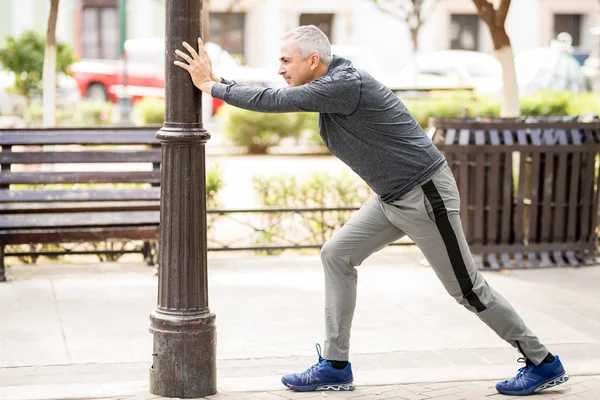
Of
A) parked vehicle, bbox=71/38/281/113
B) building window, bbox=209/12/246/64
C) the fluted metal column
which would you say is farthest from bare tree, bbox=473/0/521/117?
building window, bbox=209/12/246/64

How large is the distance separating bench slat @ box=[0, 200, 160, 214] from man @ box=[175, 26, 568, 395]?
2.92m

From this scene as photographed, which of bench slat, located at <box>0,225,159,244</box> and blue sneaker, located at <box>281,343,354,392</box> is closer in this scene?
blue sneaker, located at <box>281,343,354,392</box>

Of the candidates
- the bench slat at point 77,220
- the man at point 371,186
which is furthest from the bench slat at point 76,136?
the man at point 371,186

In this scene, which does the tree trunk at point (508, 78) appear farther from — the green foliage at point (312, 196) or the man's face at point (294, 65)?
the man's face at point (294, 65)

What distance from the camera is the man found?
464 cm

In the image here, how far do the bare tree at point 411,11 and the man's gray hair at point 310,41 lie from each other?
18.4 meters

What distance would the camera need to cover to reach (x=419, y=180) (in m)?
4.78

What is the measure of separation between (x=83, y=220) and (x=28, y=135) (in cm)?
81

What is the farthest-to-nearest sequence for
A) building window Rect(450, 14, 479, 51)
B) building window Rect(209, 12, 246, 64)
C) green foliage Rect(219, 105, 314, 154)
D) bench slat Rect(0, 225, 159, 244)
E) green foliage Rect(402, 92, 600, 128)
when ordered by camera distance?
building window Rect(450, 14, 479, 51) < building window Rect(209, 12, 246, 64) < green foliage Rect(219, 105, 314, 154) < green foliage Rect(402, 92, 600, 128) < bench slat Rect(0, 225, 159, 244)

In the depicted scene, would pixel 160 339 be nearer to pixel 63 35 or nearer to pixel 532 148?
pixel 532 148

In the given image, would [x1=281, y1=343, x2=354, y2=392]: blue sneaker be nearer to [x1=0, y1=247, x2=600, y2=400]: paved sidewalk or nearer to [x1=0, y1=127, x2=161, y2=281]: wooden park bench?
[x1=0, y1=247, x2=600, y2=400]: paved sidewalk

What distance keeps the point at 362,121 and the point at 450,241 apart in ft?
2.26

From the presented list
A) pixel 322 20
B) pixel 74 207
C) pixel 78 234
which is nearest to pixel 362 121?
pixel 78 234

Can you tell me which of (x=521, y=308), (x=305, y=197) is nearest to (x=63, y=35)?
(x=305, y=197)
